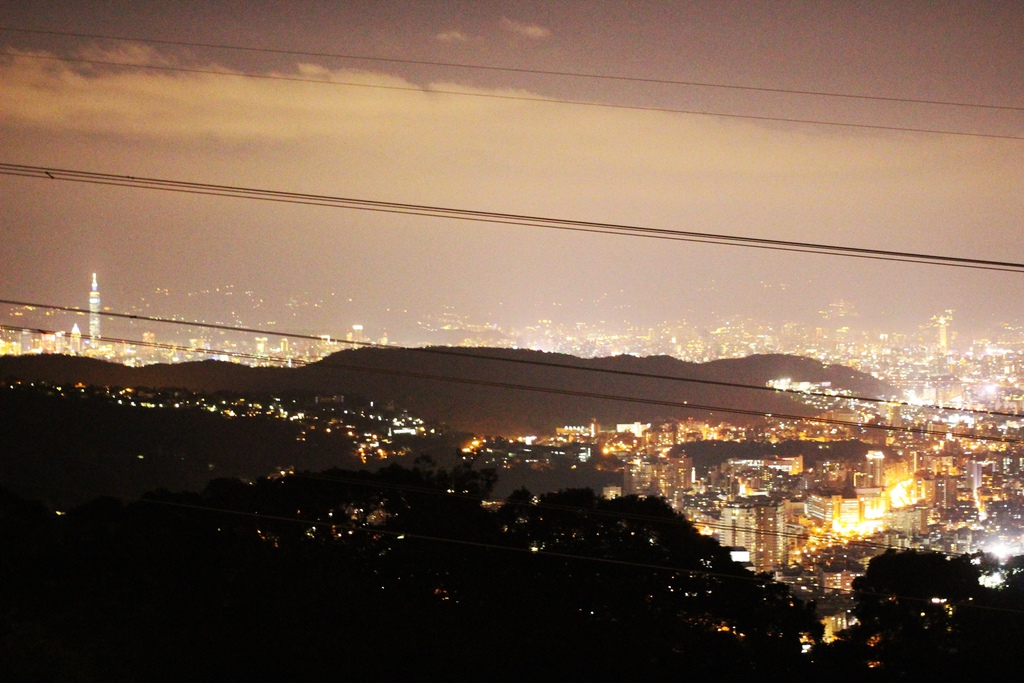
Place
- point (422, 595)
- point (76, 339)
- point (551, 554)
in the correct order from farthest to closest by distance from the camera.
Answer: point (422, 595)
point (551, 554)
point (76, 339)

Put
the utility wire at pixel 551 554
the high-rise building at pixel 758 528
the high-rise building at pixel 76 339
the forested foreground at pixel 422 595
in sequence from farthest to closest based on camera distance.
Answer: the high-rise building at pixel 758 528 → the forested foreground at pixel 422 595 → the utility wire at pixel 551 554 → the high-rise building at pixel 76 339

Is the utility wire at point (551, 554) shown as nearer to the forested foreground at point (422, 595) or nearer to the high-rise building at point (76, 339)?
the forested foreground at point (422, 595)

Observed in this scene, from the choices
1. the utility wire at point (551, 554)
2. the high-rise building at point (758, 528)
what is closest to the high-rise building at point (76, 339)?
the utility wire at point (551, 554)

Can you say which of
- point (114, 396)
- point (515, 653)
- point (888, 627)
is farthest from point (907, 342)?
point (114, 396)

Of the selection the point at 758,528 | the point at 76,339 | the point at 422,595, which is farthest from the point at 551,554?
the point at 76,339

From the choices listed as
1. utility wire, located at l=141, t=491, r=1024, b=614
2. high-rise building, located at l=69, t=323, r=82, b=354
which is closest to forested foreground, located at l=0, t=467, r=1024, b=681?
utility wire, located at l=141, t=491, r=1024, b=614

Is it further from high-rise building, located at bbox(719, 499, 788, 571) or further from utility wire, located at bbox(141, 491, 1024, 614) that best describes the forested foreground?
high-rise building, located at bbox(719, 499, 788, 571)

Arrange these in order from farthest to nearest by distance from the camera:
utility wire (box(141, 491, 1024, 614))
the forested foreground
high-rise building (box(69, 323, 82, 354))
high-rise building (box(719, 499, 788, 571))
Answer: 1. high-rise building (box(719, 499, 788, 571))
2. the forested foreground
3. utility wire (box(141, 491, 1024, 614))
4. high-rise building (box(69, 323, 82, 354))

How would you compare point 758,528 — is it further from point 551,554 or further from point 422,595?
point 422,595

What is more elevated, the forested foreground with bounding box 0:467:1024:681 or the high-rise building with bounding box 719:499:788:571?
the high-rise building with bounding box 719:499:788:571
